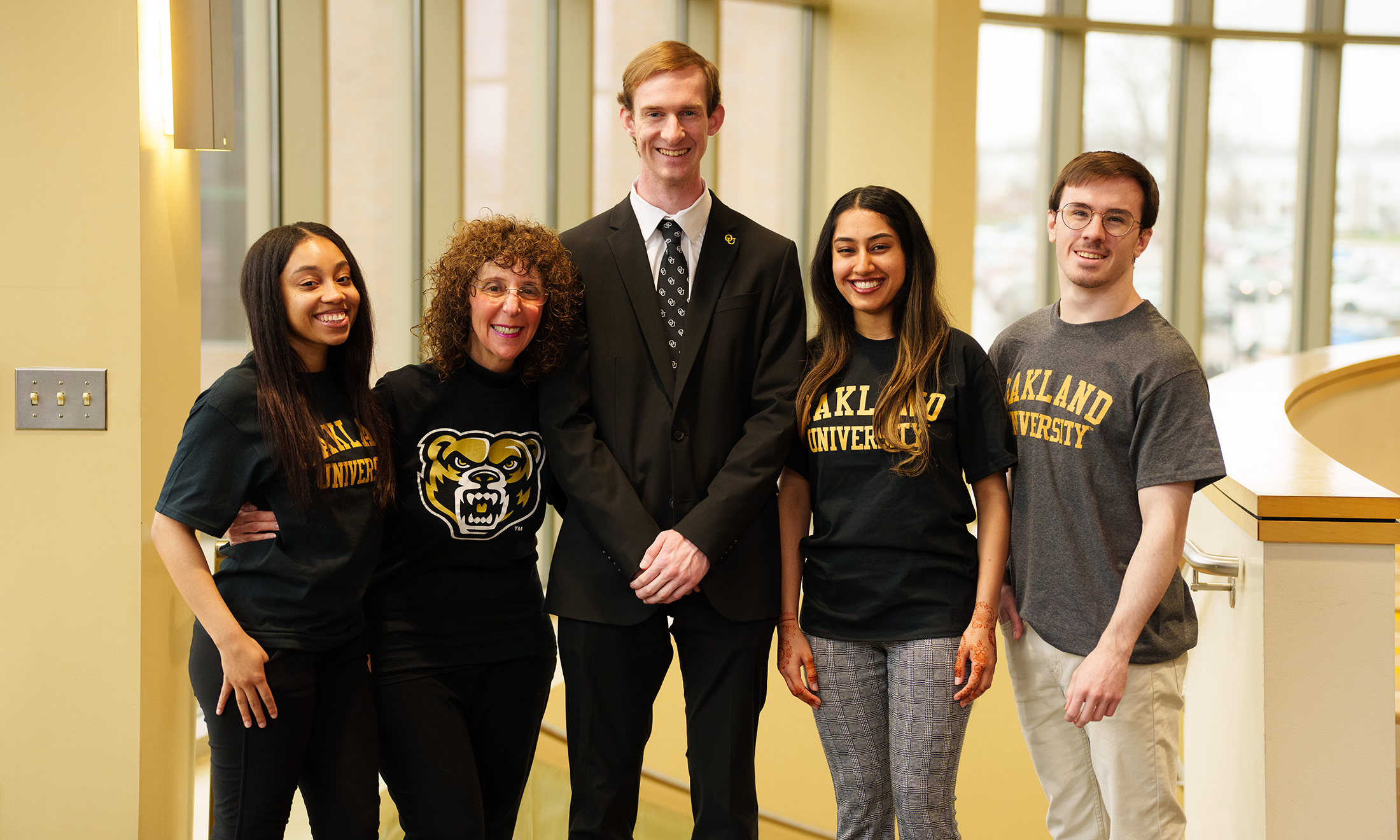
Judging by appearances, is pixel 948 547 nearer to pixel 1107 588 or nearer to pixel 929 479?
pixel 929 479

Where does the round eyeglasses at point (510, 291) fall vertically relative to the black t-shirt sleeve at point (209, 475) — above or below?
above

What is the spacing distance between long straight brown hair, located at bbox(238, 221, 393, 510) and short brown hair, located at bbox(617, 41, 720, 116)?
2.08ft

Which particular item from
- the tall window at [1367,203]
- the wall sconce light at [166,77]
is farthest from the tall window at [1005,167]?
the wall sconce light at [166,77]

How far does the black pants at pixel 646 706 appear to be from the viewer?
6.42 feet

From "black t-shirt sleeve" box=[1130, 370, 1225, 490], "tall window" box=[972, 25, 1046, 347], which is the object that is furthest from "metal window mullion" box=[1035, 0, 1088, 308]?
"black t-shirt sleeve" box=[1130, 370, 1225, 490]

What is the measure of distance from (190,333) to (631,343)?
3.82 ft

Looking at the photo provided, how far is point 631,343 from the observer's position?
2016 mm

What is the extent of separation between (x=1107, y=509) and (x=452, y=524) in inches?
47.8

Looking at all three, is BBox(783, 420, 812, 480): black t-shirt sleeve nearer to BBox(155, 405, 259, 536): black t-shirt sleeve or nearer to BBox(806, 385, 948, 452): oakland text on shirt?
BBox(806, 385, 948, 452): oakland text on shirt

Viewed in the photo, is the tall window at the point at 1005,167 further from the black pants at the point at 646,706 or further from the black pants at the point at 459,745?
the black pants at the point at 459,745

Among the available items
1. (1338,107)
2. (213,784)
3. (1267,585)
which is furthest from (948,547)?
(1338,107)

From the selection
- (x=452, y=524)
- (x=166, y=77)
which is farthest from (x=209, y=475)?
(x=166, y=77)

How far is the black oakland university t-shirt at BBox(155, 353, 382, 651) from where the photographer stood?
177 centimetres

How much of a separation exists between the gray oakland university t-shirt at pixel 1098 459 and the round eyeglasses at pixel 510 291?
933 millimetres
